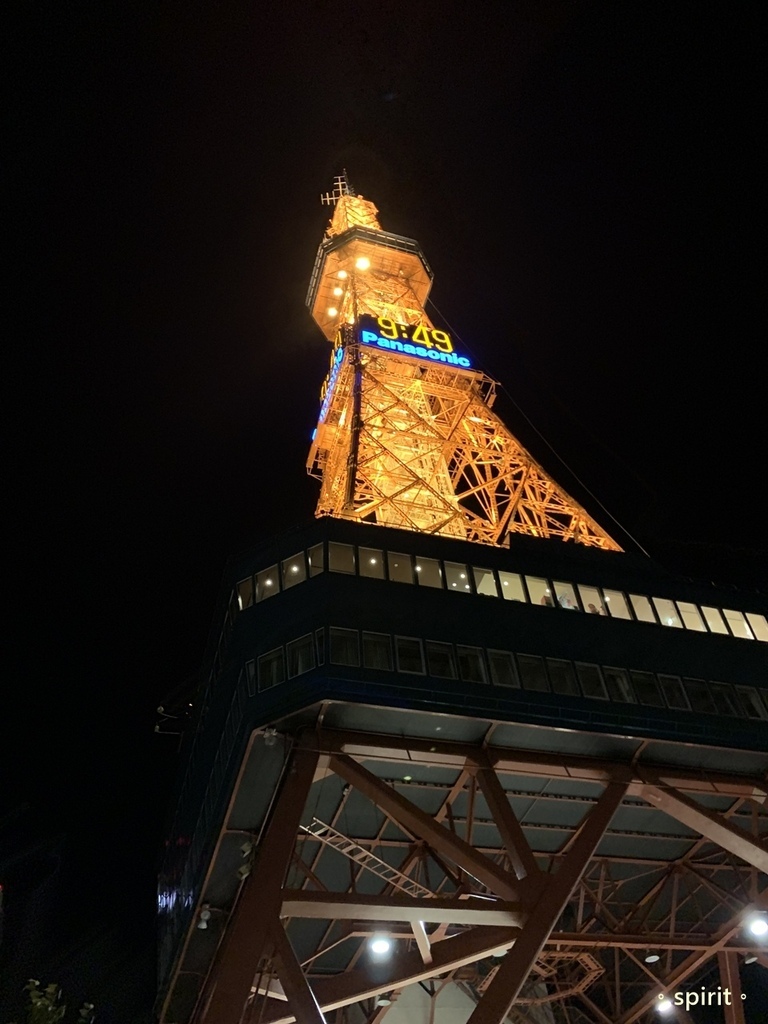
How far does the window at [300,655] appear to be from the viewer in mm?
20312

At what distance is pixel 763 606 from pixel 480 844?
1185 cm

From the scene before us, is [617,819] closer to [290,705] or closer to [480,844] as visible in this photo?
[480,844]

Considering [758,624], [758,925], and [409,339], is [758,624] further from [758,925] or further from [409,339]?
[409,339]

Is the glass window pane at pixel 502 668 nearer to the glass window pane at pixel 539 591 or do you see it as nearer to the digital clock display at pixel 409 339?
the glass window pane at pixel 539 591

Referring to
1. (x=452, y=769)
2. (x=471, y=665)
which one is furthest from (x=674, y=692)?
(x=452, y=769)

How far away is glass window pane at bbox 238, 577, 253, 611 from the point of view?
930 inches

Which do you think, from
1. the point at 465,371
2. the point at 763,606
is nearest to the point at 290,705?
the point at 763,606

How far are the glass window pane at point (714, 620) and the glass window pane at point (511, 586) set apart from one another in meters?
6.38

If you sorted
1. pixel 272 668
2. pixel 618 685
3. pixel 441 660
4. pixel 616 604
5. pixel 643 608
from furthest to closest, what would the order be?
1. pixel 643 608
2. pixel 616 604
3. pixel 618 685
4. pixel 441 660
5. pixel 272 668

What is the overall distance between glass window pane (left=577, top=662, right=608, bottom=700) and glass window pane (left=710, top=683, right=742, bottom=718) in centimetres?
361

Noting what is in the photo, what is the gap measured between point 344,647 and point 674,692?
9557 millimetres

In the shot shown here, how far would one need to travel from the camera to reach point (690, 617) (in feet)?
85.3

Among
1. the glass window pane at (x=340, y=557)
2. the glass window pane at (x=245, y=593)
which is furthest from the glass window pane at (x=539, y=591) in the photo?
the glass window pane at (x=245, y=593)

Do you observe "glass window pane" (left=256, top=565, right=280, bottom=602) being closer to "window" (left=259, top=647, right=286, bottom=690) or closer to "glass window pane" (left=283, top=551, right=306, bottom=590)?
"glass window pane" (left=283, top=551, right=306, bottom=590)
